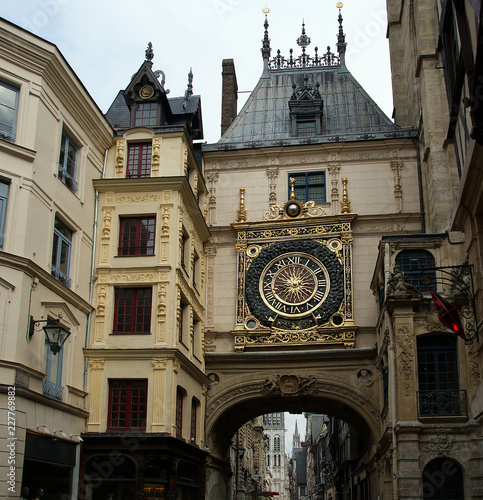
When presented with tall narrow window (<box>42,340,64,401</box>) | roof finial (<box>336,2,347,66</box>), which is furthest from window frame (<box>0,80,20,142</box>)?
roof finial (<box>336,2,347,66</box>)

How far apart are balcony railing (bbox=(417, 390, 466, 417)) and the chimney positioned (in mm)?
17834

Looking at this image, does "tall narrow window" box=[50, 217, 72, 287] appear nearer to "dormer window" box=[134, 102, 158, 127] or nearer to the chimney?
"dormer window" box=[134, 102, 158, 127]

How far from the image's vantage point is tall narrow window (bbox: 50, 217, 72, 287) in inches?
723

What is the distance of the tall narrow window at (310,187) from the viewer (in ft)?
87.2

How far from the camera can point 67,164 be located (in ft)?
64.9

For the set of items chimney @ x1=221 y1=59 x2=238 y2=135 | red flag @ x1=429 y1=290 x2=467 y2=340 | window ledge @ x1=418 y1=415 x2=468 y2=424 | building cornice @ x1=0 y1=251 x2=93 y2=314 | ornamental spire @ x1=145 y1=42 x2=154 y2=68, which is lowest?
window ledge @ x1=418 y1=415 x2=468 y2=424

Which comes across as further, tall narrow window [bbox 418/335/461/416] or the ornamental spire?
the ornamental spire

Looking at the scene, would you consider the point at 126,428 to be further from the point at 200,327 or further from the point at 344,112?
the point at 344,112

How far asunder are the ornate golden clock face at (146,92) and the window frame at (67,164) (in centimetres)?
466

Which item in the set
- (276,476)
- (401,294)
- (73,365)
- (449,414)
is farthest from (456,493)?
(276,476)

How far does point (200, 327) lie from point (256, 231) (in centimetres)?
426

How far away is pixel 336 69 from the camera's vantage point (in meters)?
31.5


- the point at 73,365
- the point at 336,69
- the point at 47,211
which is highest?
the point at 336,69

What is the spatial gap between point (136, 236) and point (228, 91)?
13.4 metres
